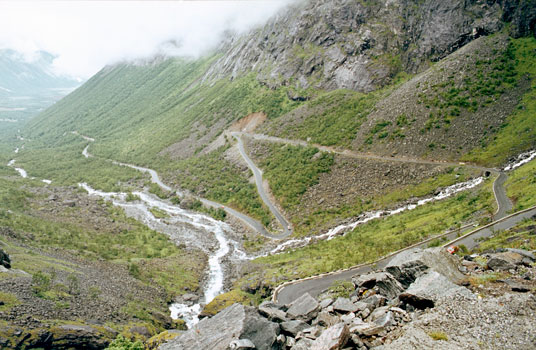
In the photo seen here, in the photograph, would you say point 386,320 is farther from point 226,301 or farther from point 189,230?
point 189,230

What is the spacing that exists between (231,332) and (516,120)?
5495cm

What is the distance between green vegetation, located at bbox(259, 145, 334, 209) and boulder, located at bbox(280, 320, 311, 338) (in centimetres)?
4348

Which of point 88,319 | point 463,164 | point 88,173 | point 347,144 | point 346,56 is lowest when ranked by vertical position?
point 463,164

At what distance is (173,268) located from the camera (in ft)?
142

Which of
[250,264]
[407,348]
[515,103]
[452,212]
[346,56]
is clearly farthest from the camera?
[346,56]

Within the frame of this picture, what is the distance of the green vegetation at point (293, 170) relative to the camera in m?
60.5

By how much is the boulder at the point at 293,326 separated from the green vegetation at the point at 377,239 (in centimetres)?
1541

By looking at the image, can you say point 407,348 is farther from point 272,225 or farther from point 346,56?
point 346,56

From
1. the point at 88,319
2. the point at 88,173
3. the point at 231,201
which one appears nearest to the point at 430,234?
the point at 88,319

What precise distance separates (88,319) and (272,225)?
113 ft

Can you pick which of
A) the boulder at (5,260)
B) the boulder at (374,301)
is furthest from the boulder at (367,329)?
the boulder at (5,260)

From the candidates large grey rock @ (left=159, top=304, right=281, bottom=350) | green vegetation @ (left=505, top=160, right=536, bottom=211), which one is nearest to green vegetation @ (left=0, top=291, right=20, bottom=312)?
large grey rock @ (left=159, top=304, right=281, bottom=350)

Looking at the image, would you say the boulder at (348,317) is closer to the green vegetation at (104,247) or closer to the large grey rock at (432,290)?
the large grey rock at (432,290)

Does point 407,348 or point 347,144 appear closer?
point 407,348
